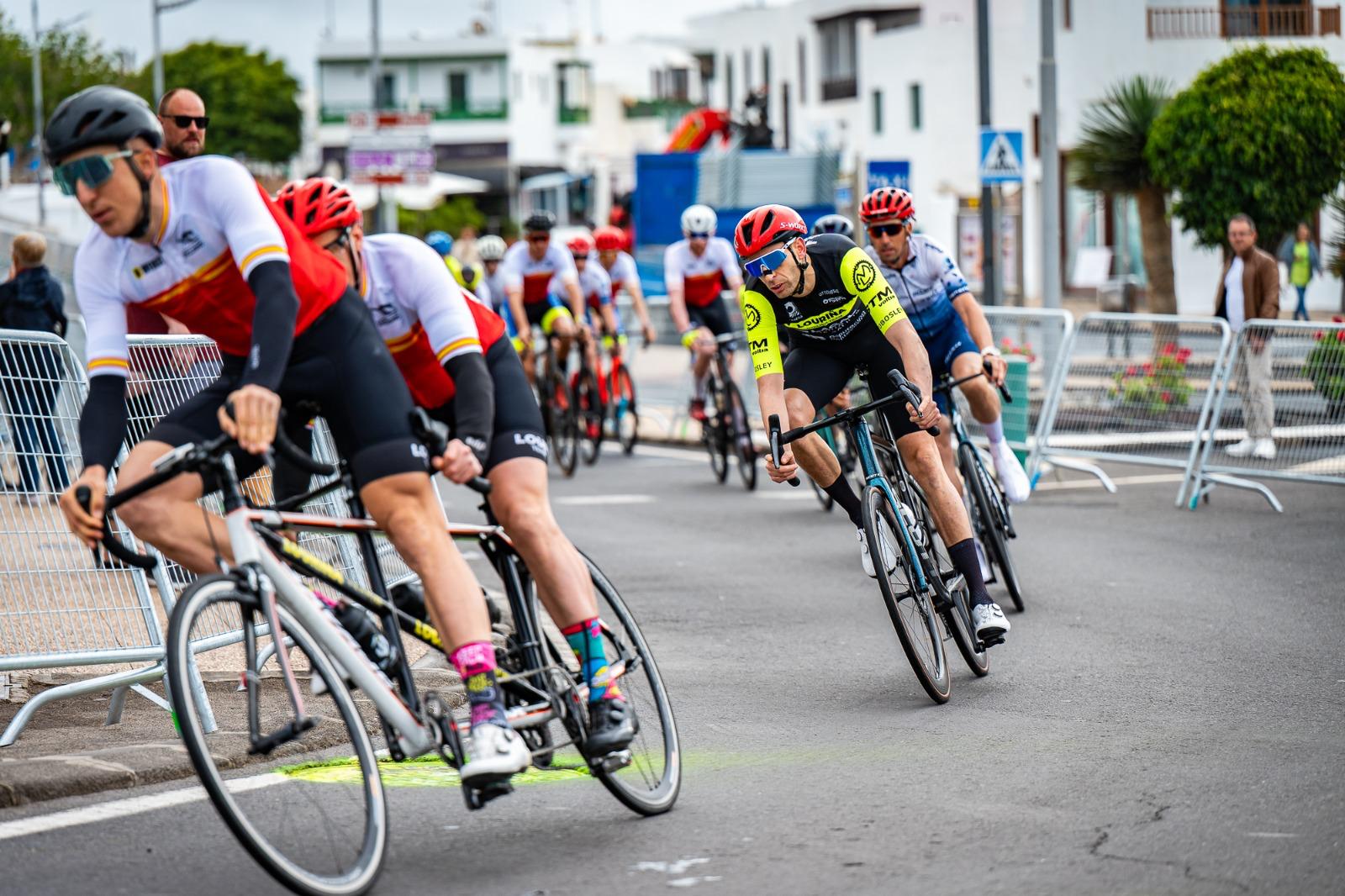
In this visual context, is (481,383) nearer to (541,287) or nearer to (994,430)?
(994,430)

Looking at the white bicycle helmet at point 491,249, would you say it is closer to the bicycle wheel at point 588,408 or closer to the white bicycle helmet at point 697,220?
the bicycle wheel at point 588,408

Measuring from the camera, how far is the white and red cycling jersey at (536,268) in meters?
16.7

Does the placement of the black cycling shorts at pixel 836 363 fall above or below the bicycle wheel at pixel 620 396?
above

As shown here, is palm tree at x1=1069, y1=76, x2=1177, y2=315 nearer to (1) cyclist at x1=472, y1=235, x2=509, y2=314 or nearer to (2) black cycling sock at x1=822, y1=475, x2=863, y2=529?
(1) cyclist at x1=472, y1=235, x2=509, y2=314

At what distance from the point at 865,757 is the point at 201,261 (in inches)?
106

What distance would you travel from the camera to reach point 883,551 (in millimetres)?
6973

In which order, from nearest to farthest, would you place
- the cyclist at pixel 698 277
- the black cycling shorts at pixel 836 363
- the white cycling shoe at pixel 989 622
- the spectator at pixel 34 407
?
the spectator at pixel 34 407, the white cycling shoe at pixel 989 622, the black cycling shorts at pixel 836 363, the cyclist at pixel 698 277

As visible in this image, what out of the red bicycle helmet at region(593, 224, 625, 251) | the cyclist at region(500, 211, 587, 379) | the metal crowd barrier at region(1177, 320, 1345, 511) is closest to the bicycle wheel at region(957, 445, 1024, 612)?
the metal crowd barrier at region(1177, 320, 1345, 511)

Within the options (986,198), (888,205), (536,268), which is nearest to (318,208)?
(888,205)

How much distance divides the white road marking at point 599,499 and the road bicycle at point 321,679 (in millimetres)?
8760

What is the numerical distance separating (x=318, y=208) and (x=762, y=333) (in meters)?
2.53

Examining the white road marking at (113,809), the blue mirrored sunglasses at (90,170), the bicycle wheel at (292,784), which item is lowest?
the white road marking at (113,809)

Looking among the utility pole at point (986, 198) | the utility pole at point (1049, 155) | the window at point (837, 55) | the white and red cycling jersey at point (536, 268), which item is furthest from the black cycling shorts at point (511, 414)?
the window at point (837, 55)

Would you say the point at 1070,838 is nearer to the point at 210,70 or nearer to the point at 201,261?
the point at 201,261
